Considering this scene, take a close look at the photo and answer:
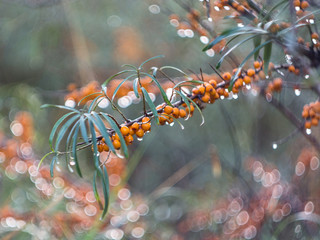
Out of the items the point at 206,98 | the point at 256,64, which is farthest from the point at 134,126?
the point at 256,64

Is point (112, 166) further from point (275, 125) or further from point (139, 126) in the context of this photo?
point (139, 126)

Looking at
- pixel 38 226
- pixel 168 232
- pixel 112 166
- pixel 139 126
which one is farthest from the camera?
pixel 112 166

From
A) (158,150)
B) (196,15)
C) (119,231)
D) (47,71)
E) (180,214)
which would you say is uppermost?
(196,15)

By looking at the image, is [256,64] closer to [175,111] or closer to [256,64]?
[256,64]

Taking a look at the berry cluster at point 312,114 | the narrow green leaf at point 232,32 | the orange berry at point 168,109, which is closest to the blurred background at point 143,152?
the berry cluster at point 312,114

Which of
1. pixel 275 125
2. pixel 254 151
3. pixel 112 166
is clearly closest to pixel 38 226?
pixel 112 166

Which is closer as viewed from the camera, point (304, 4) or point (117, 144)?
point (117, 144)

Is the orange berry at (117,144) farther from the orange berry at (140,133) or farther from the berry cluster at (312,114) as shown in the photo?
the berry cluster at (312,114)

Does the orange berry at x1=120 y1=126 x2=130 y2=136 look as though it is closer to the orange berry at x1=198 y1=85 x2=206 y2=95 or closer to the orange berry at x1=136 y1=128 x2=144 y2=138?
the orange berry at x1=136 y1=128 x2=144 y2=138
